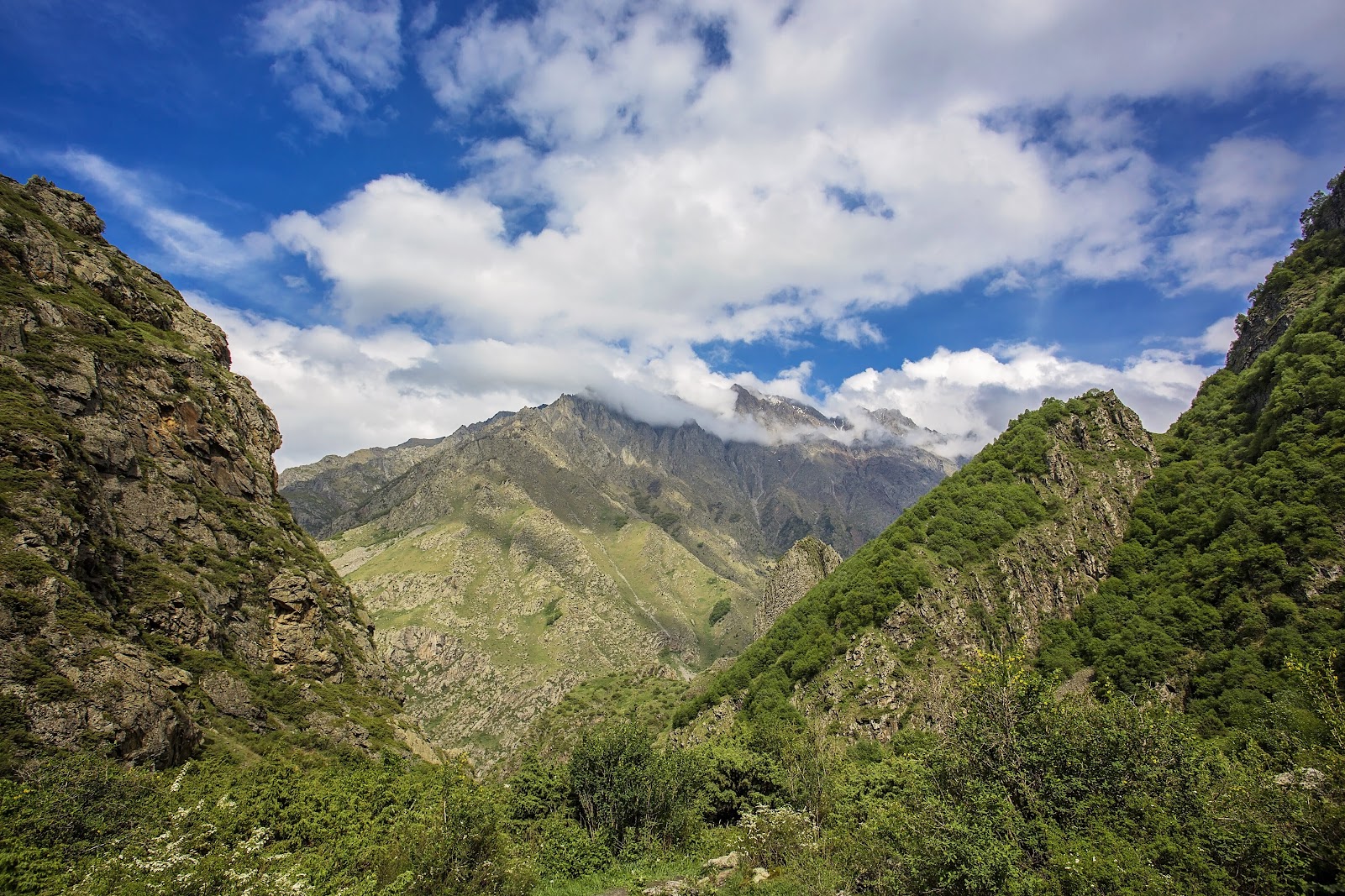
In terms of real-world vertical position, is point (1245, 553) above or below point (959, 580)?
above

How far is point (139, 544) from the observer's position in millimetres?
64312

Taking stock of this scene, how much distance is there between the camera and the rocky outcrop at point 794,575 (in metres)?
147

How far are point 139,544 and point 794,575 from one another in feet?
423

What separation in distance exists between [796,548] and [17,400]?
481ft

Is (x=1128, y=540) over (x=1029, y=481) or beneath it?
beneath

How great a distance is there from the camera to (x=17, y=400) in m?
53.6

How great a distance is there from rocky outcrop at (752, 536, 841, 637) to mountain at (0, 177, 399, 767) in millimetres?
93344

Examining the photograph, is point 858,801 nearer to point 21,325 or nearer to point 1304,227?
point 21,325

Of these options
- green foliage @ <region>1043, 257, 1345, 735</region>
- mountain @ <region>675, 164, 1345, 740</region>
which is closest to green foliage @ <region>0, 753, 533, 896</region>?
mountain @ <region>675, 164, 1345, 740</region>

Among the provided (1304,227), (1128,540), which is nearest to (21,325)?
(1128,540)

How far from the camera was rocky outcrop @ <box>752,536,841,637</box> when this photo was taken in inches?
5773

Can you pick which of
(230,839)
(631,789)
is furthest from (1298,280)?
(230,839)

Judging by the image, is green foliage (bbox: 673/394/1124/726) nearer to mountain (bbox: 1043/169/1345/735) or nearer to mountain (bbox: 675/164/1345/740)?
mountain (bbox: 675/164/1345/740)

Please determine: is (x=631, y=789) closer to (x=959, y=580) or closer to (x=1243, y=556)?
(x=959, y=580)
